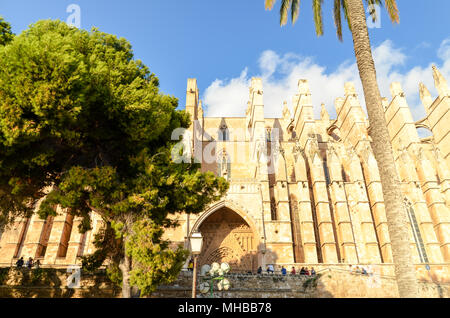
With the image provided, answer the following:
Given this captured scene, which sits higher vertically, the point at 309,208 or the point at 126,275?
the point at 309,208

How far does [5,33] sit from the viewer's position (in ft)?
29.8

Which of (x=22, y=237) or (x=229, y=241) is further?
(x=229, y=241)

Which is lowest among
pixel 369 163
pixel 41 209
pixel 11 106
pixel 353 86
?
pixel 41 209

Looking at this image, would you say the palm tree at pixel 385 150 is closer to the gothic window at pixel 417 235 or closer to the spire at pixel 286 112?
the gothic window at pixel 417 235

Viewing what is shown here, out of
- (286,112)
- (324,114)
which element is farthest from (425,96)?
(286,112)

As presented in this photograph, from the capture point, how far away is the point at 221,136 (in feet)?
102

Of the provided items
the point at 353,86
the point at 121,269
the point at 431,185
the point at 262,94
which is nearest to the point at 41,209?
the point at 121,269

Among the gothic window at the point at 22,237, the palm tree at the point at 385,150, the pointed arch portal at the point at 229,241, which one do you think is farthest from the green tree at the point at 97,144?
the pointed arch portal at the point at 229,241

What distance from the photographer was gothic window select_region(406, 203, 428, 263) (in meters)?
20.6

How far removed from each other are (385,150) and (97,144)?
320 inches

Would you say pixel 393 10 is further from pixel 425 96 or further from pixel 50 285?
pixel 425 96
